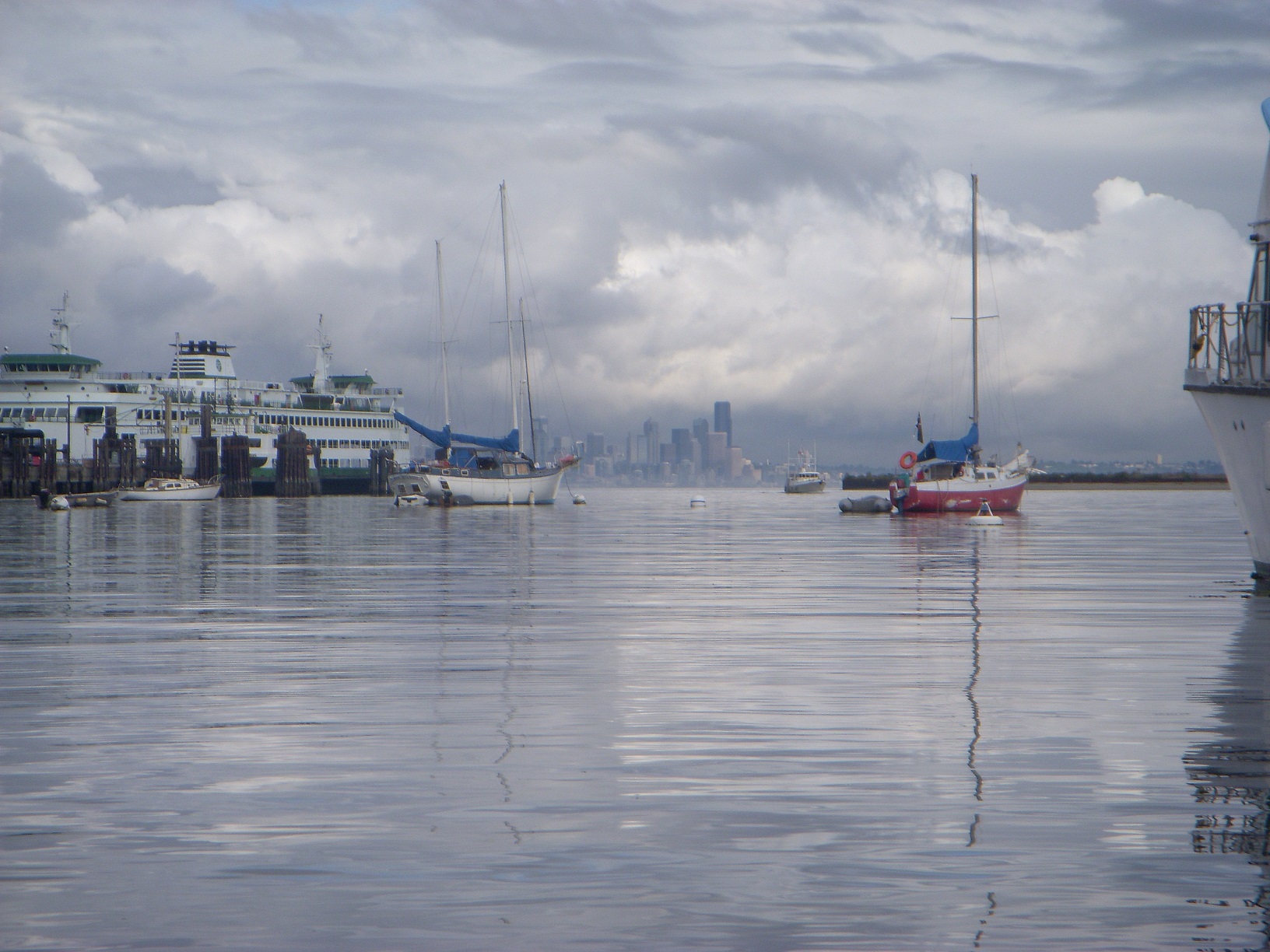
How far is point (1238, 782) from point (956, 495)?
203 ft

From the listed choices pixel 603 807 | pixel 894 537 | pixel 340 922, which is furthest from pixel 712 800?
pixel 894 537

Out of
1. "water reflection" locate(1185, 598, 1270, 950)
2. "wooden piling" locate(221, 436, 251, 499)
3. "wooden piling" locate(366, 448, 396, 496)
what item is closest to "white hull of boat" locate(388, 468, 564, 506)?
"wooden piling" locate(221, 436, 251, 499)

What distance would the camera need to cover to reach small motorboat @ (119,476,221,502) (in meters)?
106

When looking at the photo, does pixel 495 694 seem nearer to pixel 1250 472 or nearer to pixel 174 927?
pixel 174 927

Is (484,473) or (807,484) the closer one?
(484,473)

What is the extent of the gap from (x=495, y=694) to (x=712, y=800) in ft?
14.5

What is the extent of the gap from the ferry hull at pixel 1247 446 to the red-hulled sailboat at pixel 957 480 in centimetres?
4488

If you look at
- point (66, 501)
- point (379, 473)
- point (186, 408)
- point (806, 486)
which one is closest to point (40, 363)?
point (186, 408)

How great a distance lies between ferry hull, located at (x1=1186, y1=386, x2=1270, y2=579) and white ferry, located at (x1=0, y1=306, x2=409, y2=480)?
4383 inches

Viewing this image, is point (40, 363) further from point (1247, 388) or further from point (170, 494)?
point (1247, 388)

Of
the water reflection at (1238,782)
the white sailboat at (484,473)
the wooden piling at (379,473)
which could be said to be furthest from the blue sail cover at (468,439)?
the water reflection at (1238,782)

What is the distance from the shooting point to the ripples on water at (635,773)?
586cm

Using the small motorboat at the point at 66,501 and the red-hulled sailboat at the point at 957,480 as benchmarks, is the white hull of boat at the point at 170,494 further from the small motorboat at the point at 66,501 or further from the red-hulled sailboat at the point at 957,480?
the red-hulled sailboat at the point at 957,480

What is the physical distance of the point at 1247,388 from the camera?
20406 millimetres
